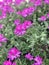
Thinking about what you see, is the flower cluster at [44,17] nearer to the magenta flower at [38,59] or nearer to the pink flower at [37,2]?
the pink flower at [37,2]

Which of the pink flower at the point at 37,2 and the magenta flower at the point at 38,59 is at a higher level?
the pink flower at the point at 37,2

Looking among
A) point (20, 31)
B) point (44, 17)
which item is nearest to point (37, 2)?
point (44, 17)

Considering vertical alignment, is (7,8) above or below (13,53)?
above

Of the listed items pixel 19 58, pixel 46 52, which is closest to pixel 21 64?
pixel 19 58

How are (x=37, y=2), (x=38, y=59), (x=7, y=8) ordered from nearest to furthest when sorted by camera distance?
(x=38, y=59)
(x=37, y=2)
(x=7, y=8)

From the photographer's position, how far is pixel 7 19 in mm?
2383

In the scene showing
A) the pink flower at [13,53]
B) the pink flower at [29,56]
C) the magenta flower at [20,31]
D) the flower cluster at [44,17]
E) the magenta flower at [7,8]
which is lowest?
the pink flower at [29,56]

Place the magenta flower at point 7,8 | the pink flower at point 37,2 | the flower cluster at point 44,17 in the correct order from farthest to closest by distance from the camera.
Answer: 1. the magenta flower at point 7,8
2. the pink flower at point 37,2
3. the flower cluster at point 44,17

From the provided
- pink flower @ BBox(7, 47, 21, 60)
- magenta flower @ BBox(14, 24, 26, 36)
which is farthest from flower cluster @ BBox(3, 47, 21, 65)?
magenta flower @ BBox(14, 24, 26, 36)

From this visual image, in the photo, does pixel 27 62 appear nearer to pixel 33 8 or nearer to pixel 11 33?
pixel 11 33

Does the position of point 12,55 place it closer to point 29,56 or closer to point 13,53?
point 13,53

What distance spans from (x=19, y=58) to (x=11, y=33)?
246 millimetres

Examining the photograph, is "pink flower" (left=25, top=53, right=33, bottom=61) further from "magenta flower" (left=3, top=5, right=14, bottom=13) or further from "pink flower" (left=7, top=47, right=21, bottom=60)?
"magenta flower" (left=3, top=5, right=14, bottom=13)

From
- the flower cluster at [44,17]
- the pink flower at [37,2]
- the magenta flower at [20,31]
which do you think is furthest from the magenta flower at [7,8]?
the magenta flower at [20,31]
